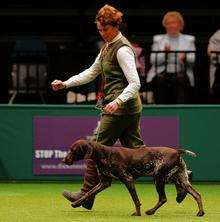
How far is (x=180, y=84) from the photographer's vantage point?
15547 mm

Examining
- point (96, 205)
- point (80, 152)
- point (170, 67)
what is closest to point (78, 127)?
point (170, 67)

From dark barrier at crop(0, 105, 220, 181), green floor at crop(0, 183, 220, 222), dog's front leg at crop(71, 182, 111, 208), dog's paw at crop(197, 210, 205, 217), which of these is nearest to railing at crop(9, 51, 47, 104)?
dark barrier at crop(0, 105, 220, 181)

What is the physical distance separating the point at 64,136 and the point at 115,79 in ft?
13.8

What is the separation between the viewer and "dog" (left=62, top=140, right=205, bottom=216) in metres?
10.2

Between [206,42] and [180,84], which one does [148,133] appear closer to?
[180,84]

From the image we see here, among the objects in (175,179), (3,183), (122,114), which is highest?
(122,114)

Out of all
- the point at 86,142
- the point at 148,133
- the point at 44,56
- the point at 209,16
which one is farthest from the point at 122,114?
the point at 209,16

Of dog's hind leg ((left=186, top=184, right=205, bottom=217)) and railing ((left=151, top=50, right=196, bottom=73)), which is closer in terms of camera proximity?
dog's hind leg ((left=186, top=184, right=205, bottom=217))

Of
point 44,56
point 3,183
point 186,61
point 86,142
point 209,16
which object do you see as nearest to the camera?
point 86,142

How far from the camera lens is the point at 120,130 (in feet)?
34.2

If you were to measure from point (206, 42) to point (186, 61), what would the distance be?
2.00 meters

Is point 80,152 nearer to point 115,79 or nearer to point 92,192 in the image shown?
point 92,192

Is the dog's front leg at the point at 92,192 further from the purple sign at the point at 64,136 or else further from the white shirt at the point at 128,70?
the purple sign at the point at 64,136

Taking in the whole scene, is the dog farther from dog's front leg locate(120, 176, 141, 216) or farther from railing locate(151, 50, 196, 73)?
railing locate(151, 50, 196, 73)
